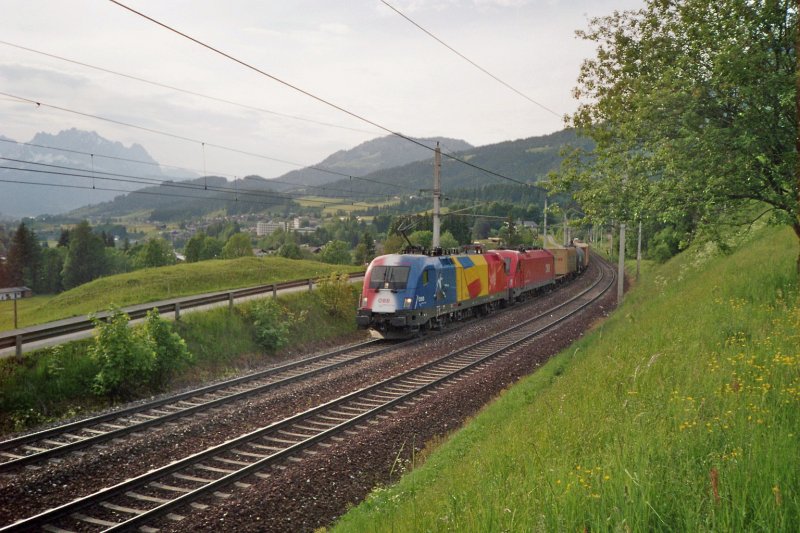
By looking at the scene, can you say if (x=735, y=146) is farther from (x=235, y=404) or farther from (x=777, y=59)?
(x=235, y=404)

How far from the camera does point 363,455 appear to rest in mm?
10797

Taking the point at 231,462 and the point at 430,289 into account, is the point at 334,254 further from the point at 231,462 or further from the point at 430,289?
the point at 231,462

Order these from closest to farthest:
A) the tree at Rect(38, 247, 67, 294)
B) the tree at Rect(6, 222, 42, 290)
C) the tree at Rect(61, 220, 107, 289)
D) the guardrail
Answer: the guardrail
the tree at Rect(6, 222, 42, 290)
the tree at Rect(61, 220, 107, 289)
the tree at Rect(38, 247, 67, 294)

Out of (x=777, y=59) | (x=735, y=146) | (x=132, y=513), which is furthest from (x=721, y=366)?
(x=132, y=513)

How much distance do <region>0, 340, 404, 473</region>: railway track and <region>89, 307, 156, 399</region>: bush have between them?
5.44 ft

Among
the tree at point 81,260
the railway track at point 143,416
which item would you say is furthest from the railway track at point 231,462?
the tree at point 81,260

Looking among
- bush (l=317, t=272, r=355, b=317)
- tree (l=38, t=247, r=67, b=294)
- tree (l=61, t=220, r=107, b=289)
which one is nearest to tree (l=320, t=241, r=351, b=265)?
tree (l=61, t=220, r=107, b=289)

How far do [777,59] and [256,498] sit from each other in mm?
13679

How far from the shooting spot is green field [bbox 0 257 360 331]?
26.8 m

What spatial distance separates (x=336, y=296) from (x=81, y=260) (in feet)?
244

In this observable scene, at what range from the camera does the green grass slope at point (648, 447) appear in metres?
4.07

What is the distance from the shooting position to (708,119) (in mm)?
12805

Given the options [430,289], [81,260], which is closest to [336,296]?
[430,289]

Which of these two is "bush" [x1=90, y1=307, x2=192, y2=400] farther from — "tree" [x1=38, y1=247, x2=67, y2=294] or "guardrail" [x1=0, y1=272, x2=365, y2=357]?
"tree" [x1=38, y1=247, x2=67, y2=294]
